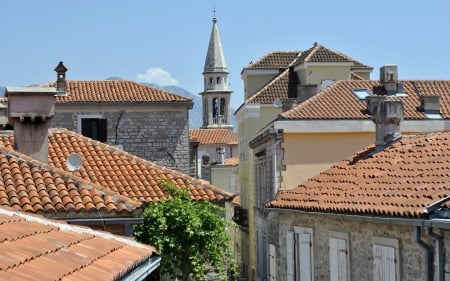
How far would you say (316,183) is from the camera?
23109 millimetres

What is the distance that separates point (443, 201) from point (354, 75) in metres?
30.9

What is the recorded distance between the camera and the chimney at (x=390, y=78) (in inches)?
1379

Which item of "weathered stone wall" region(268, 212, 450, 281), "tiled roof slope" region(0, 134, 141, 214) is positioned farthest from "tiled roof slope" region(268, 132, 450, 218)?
"tiled roof slope" region(0, 134, 141, 214)

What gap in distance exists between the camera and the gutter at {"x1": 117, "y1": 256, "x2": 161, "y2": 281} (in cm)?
919

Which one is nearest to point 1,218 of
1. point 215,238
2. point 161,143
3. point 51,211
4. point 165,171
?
point 51,211

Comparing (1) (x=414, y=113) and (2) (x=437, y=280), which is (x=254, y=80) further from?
(2) (x=437, y=280)

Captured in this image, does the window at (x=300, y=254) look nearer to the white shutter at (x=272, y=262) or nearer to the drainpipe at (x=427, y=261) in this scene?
the white shutter at (x=272, y=262)

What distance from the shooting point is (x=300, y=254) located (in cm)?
2200

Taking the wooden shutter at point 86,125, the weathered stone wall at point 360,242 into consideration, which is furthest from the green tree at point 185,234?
the wooden shutter at point 86,125

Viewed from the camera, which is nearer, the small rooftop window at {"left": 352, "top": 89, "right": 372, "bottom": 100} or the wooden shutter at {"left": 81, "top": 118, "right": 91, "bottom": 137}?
the small rooftop window at {"left": 352, "top": 89, "right": 372, "bottom": 100}

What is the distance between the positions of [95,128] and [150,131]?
235 cm

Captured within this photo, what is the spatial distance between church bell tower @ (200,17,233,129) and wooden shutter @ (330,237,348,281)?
102057mm

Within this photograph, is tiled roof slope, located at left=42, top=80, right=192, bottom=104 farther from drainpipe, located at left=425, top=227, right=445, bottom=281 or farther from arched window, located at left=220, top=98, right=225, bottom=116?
arched window, located at left=220, top=98, right=225, bottom=116

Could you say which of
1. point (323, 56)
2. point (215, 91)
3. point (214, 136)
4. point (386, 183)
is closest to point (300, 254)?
point (386, 183)
